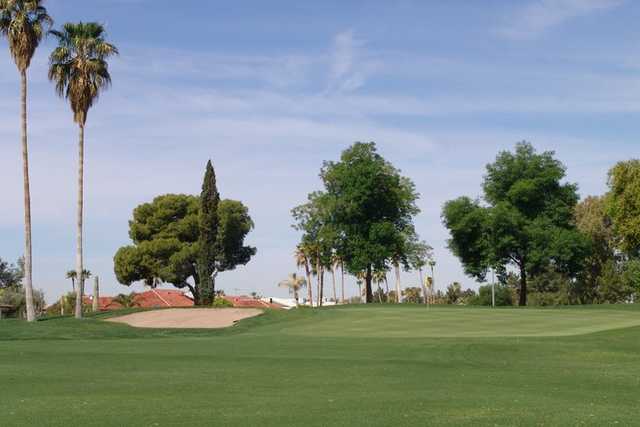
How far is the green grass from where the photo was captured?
13.9 metres

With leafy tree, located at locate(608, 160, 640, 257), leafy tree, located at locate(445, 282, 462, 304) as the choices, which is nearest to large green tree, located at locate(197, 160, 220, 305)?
leafy tree, located at locate(608, 160, 640, 257)

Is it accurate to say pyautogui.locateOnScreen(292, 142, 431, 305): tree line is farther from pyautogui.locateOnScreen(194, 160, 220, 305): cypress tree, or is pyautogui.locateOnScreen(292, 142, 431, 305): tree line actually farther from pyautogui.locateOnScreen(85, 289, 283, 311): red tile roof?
pyautogui.locateOnScreen(85, 289, 283, 311): red tile roof

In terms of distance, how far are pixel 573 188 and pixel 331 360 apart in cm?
5874

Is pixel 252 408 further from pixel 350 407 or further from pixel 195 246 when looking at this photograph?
pixel 195 246

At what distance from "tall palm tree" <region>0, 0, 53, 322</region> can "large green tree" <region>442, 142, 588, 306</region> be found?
39545mm

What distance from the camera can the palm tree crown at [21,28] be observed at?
51969 mm

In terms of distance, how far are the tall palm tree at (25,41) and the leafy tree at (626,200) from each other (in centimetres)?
4898

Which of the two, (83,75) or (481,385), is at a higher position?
(83,75)

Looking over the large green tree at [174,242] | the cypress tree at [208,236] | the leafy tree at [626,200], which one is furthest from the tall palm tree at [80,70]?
the leafy tree at [626,200]

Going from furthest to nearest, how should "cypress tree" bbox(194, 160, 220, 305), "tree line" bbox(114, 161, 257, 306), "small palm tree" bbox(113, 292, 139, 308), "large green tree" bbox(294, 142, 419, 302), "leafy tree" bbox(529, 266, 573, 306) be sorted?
"small palm tree" bbox(113, 292, 139, 308)
"leafy tree" bbox(529, 266, 573, 306)
"tree line" bbox(114, 161, 257, 306)
"large green tree" bbox(294, 142, 419, 302)
"cypress tree" bbox(194, 160, 220, 305)

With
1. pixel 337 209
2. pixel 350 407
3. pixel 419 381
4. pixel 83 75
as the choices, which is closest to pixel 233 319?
pixel 83 75

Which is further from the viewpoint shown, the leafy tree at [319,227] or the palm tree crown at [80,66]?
the leafy tree at [319,227]

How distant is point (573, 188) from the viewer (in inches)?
3071

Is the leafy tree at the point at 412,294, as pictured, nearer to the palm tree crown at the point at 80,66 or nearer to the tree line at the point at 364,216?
the tree line at the point at 364,216
